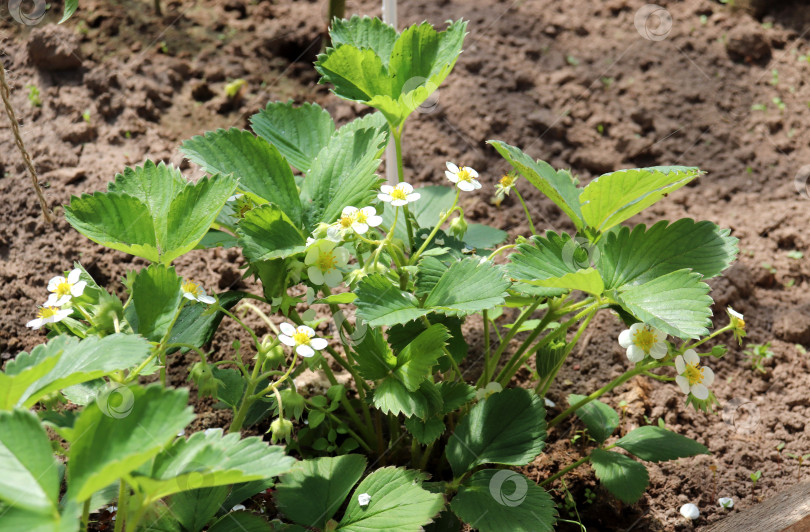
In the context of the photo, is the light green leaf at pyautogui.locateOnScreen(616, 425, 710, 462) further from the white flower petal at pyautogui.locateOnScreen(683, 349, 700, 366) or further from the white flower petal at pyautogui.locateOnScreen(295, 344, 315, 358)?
the white flower petal at pyautogui.locateOnScreen(295, 344, 315, 358)

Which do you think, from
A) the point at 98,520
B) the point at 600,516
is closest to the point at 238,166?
the point at 98,520

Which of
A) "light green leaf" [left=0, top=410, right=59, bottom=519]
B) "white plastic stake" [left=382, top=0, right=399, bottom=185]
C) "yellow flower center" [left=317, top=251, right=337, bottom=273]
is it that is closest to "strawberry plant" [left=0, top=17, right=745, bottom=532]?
"yellow flower center" [left=317, top=251, right=337, bottom=273]

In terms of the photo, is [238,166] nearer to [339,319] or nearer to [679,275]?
[339,319]

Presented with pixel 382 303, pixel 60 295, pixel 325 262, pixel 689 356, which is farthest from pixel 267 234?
pixel 689 356

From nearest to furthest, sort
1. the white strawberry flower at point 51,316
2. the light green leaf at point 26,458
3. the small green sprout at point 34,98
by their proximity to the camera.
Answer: the light green leaf at point 26,458 < the white strawberry flower at point 51,316 < the small green sprout at point 34,98

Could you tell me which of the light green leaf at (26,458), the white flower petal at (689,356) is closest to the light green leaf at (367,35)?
the white flower petal at (689,356)

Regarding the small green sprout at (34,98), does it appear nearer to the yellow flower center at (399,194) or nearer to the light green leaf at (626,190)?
the yellow flower center at (399,194)
